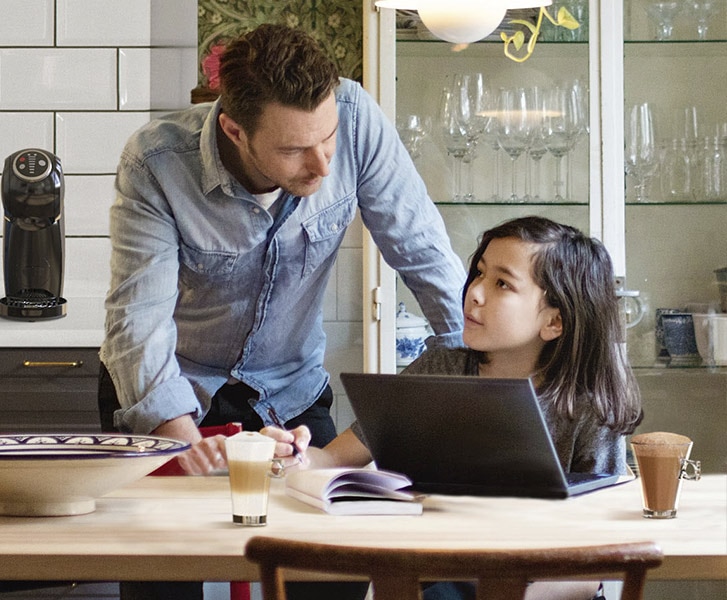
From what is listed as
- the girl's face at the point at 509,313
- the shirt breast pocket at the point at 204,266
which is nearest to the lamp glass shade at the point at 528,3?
the girl's face at the point at 509,313

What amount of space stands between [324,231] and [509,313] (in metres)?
0.41

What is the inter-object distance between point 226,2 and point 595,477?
206cm

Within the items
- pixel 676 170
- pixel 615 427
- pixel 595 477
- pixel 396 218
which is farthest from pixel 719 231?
pixel 595 477

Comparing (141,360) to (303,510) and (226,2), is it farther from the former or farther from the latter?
(226,2)

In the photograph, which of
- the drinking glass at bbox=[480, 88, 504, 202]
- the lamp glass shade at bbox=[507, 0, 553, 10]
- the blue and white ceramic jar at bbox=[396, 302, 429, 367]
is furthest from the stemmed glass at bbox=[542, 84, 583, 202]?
the lamp glass shade at bbox=[507, 0, 553, 10]

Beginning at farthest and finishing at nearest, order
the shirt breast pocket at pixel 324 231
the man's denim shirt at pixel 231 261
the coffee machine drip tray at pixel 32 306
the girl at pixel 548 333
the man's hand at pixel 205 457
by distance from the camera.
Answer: the coffee machine drip tray at pixel 32 306 → the shirt breast pocket at pixel 324 231 → the man's denim shirt at pixel 231 261 → the girl at pixel 548 333 → the man's hand at pixel 205 457

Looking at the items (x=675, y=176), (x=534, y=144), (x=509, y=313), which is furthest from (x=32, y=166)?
(x=675, y=176)

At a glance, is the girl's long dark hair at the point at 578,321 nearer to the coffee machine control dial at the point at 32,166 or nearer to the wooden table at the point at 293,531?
the wooden table at the point at 293,531

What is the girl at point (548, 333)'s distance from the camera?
1770 mm

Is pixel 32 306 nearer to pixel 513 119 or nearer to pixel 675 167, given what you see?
pixel 513 119

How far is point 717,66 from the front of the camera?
2971mm

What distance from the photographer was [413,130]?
2949mm

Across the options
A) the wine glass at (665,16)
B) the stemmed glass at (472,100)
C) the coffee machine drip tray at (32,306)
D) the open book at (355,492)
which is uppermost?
the wine glass at (665,16)

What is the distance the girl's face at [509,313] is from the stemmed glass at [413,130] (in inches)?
42.4
